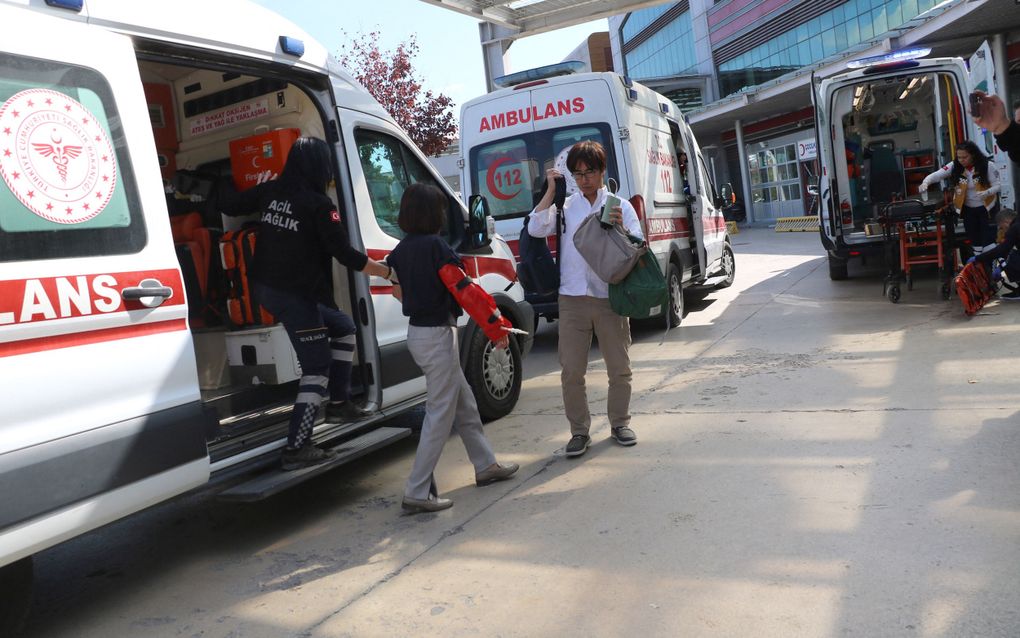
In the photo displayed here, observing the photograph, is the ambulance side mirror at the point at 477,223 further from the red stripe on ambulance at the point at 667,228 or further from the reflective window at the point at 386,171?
the red stripe on ambulance at the point at 667,228

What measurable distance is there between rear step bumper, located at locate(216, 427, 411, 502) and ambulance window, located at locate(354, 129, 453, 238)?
48.0 inches

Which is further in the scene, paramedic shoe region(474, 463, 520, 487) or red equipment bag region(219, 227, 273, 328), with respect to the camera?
red equipment bag region(219, 227, 273, 328)

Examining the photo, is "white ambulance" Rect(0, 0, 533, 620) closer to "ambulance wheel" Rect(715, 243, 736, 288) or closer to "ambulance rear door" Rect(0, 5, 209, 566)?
"ambulance rear door" Rect(0, 5, 209, 566)

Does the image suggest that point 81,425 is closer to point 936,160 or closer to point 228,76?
point 228,76

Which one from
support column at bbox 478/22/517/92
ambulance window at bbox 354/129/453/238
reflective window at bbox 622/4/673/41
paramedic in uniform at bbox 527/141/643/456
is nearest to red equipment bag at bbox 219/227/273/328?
ambulance window at bbox 354/129/453/238

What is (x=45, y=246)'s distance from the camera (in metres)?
3.03

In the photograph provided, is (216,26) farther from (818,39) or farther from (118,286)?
(818,39)

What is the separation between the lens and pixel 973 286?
7.76 meters

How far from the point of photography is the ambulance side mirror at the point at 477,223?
555 cm

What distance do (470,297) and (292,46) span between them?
5.30 ft

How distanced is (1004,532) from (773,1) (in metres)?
30.9

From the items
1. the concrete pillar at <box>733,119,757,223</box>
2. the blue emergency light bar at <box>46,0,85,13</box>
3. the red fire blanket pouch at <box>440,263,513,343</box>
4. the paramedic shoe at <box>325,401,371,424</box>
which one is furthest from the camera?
the concrete pillar at <box>733,119,757,223</box>

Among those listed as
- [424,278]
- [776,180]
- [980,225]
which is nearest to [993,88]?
[980,225]

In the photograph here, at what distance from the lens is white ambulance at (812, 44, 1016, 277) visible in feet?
32.1
